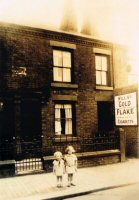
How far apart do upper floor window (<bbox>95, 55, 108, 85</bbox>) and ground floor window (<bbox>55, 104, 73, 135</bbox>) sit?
216 centimetres

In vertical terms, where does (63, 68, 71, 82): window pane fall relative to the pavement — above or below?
above

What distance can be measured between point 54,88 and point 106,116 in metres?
3.40

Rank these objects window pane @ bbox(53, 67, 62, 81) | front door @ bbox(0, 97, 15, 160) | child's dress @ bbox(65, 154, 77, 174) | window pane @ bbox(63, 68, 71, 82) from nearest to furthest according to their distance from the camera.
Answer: child's dress @ bbox(65, 154, 77, 174), front door @ bbox(0, 97, 15, 160), window pane @ bbox(53, 67, 62, 81), window pane @ bbox(63, 68, 71, 82)

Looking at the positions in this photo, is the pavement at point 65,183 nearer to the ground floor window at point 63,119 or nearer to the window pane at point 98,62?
the ground floor window at point 63,119

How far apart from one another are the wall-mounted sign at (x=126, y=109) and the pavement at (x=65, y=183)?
2.08 meters

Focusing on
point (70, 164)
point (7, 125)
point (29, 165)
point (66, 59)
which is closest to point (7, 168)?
point (29, 165)

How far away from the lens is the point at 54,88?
43.2 feet

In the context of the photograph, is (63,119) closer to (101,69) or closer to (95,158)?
(95,158)

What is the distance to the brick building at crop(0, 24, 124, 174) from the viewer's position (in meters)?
12.2

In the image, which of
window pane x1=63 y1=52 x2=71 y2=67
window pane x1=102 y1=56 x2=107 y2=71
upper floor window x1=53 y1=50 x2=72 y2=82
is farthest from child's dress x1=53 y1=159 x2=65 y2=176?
window pane x1=102 y1=56 x2=107 y2=71

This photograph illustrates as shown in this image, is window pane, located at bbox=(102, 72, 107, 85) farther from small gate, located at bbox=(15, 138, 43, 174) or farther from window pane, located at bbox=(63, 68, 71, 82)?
small gate, located at bbox=(15, 138, 43, 174)

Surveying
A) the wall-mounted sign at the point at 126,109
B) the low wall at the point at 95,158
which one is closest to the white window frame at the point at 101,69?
the low wall at the point at 95,158

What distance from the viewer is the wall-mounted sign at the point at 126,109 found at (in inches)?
348

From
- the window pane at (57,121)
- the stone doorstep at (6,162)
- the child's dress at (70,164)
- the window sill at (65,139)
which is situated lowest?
the stone doorstep at (6,162)
